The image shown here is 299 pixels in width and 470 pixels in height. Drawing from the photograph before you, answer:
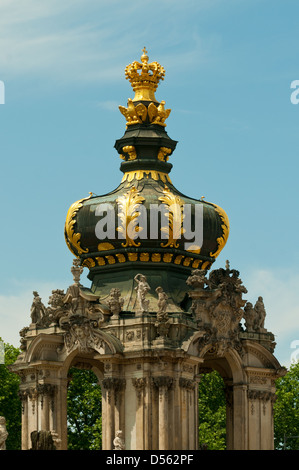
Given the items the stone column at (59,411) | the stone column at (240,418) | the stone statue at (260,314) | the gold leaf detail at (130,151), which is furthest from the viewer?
the gold leaf detail at (130,151)

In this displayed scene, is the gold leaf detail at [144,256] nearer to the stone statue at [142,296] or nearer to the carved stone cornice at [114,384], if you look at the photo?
the stone statue at [142,296]

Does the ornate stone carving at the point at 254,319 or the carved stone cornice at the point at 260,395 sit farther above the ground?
the ornate stone carving at the point at 254,319

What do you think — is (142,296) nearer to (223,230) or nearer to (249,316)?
(249,316)

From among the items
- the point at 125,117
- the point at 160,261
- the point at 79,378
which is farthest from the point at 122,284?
the point at 79,378

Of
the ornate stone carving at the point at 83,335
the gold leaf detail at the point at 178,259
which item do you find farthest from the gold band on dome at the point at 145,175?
the ornate stone carving at the point at 83,335

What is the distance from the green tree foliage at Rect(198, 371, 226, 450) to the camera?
92250 mm

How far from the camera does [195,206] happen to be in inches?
2810

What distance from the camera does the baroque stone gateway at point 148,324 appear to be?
222ft

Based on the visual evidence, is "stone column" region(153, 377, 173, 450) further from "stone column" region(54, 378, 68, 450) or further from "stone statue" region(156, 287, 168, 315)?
"stone column" region(54, 378, 68, 450)

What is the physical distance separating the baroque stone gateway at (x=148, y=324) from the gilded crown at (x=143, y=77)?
38mm

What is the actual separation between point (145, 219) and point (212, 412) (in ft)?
88.5

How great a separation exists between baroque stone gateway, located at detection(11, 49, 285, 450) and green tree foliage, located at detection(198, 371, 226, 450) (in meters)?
19.4

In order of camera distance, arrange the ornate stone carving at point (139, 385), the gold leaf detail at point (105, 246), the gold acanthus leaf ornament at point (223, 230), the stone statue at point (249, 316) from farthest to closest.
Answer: the gold acanthus leaf ornament at point (223, 230)
the stone statue at point (249, 316)
the gold leaf detail at point (105, 246)
the ornate stone carving at point (139, 385)

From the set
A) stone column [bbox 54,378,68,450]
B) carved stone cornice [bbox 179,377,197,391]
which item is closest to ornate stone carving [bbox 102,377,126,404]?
carved stone cornice [bbox 179,377,197,391]
